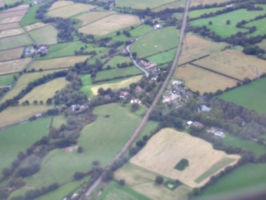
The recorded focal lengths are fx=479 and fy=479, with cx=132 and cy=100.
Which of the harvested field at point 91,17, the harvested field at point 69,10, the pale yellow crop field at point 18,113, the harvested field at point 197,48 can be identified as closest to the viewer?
the pale yellow crop field at point 18,113

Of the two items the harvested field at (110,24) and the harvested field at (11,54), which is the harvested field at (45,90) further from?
the harvested field at (110,24)

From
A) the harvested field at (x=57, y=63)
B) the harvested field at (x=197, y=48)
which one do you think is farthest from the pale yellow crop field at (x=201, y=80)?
the harvested field at (x=57, y=63)

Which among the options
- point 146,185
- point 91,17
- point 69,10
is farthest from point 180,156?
point 69,10

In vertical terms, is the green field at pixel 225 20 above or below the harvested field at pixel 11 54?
above

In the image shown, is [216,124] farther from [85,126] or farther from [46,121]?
[46,121]

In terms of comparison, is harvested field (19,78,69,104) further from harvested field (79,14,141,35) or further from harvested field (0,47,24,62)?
harvested field (79,14,141,35)

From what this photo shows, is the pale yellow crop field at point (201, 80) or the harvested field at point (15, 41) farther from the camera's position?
the harvested field at point (15, 41)

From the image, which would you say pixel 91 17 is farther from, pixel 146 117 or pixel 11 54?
pixel 146 117
